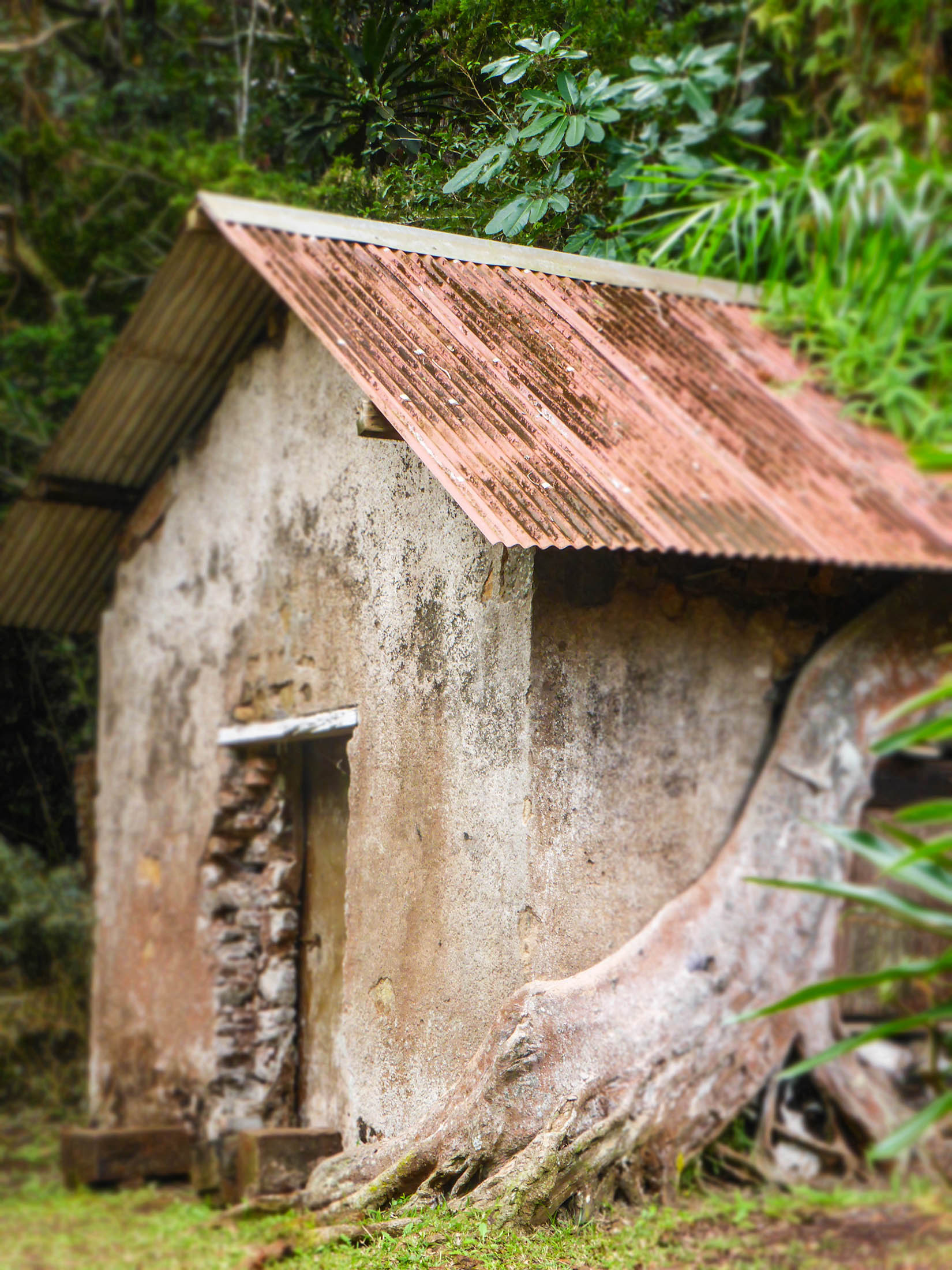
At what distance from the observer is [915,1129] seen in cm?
184

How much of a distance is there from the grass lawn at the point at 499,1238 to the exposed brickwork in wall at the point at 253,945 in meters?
0.46

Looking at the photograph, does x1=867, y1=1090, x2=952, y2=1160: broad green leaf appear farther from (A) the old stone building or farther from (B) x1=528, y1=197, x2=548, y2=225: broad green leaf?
(B) x1=528, y1=197, x2=548, y2=225: broad green leaf

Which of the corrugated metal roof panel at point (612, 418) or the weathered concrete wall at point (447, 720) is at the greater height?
the corrugated metal roof panel at point (612, 418)

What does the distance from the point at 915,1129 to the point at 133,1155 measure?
4417mm

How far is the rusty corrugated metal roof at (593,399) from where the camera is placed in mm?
3072

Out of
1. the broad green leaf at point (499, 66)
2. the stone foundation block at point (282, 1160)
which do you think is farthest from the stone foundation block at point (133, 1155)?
the broad green leaf at point (499, 66)

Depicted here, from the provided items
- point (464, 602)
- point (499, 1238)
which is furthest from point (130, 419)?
point (499, 1238)

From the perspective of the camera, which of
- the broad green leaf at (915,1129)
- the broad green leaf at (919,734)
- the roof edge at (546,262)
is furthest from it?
the roof edge at (546,262)

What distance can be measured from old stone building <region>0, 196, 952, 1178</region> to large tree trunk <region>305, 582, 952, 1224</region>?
0.49ft

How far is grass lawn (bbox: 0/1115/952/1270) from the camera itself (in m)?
2.28

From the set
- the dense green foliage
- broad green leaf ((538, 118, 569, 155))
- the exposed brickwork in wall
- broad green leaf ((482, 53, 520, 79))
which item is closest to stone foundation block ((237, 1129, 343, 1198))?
the exposed brickwork in wall

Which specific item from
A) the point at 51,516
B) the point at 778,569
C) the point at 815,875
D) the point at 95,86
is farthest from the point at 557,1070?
the point at 95,86

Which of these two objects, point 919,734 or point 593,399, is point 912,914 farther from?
point 593,399

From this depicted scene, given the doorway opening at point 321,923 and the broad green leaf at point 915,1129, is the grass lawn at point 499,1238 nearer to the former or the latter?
the broad green leaf at point 915,1129
